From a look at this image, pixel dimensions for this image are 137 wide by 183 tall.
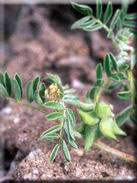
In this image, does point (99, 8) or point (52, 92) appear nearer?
point (52, 92)

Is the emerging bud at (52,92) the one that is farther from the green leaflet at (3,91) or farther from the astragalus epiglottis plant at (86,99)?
the green leaflet at (3,91)

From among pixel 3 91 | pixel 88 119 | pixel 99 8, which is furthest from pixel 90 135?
pixel 99 8

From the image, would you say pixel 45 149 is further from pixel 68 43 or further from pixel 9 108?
pixel 68 43

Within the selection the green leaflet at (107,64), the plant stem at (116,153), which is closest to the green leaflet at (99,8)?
the green leaflet at (107,64)

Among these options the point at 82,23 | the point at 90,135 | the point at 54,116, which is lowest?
the point at 90,135

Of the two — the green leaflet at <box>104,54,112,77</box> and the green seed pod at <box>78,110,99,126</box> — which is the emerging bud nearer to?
the green seed pod at <box>78,110,99,126</box>

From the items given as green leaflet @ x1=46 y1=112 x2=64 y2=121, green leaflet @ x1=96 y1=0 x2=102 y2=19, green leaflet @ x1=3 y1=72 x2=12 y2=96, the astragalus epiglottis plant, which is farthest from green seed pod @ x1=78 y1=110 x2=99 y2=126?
green leaflet @ x1=96 y1=0 x2=102 y2=19

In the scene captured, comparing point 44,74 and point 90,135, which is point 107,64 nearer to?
point 90,135

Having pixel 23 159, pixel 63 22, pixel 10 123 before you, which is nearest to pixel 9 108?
pixel 10 123
